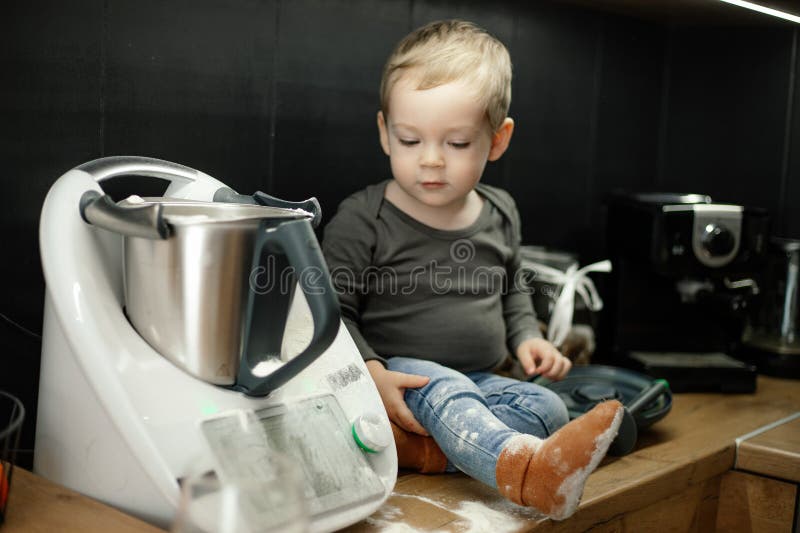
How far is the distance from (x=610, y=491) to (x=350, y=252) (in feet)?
1.56

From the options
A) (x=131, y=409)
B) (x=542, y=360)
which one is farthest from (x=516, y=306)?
(x=131, y=409)

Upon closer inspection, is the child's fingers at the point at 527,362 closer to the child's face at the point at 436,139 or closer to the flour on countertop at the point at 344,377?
the child's face at the point at 436,139

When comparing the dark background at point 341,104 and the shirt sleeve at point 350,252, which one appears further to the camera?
the shirt sleeve at point 350,252

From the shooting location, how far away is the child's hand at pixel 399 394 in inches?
43.5

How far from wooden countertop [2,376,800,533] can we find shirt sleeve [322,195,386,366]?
10.5 inches

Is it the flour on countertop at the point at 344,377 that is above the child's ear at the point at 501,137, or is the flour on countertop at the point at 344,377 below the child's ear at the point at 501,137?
below

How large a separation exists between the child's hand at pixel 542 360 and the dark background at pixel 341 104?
37 cm

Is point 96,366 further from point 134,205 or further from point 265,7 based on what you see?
point 265,7

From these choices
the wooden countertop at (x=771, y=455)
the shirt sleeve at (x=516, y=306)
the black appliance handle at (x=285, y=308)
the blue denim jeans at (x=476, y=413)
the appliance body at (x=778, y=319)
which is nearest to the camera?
the black appliance handle at (x=285, y=308)

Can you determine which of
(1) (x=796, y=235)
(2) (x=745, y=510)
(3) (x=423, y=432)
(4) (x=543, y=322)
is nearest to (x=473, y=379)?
(3) (x=423, y=432)

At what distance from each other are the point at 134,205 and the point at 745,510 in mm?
953

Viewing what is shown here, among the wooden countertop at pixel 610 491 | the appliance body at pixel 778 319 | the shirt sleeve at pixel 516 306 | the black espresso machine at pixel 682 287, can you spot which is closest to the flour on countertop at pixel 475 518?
the wooden countertop at pixel 610 491

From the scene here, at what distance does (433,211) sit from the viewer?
4.32 feet

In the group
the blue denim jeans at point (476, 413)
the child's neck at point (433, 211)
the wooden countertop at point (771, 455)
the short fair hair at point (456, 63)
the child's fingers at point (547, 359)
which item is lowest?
the wooden countertop at point (771, 455)
